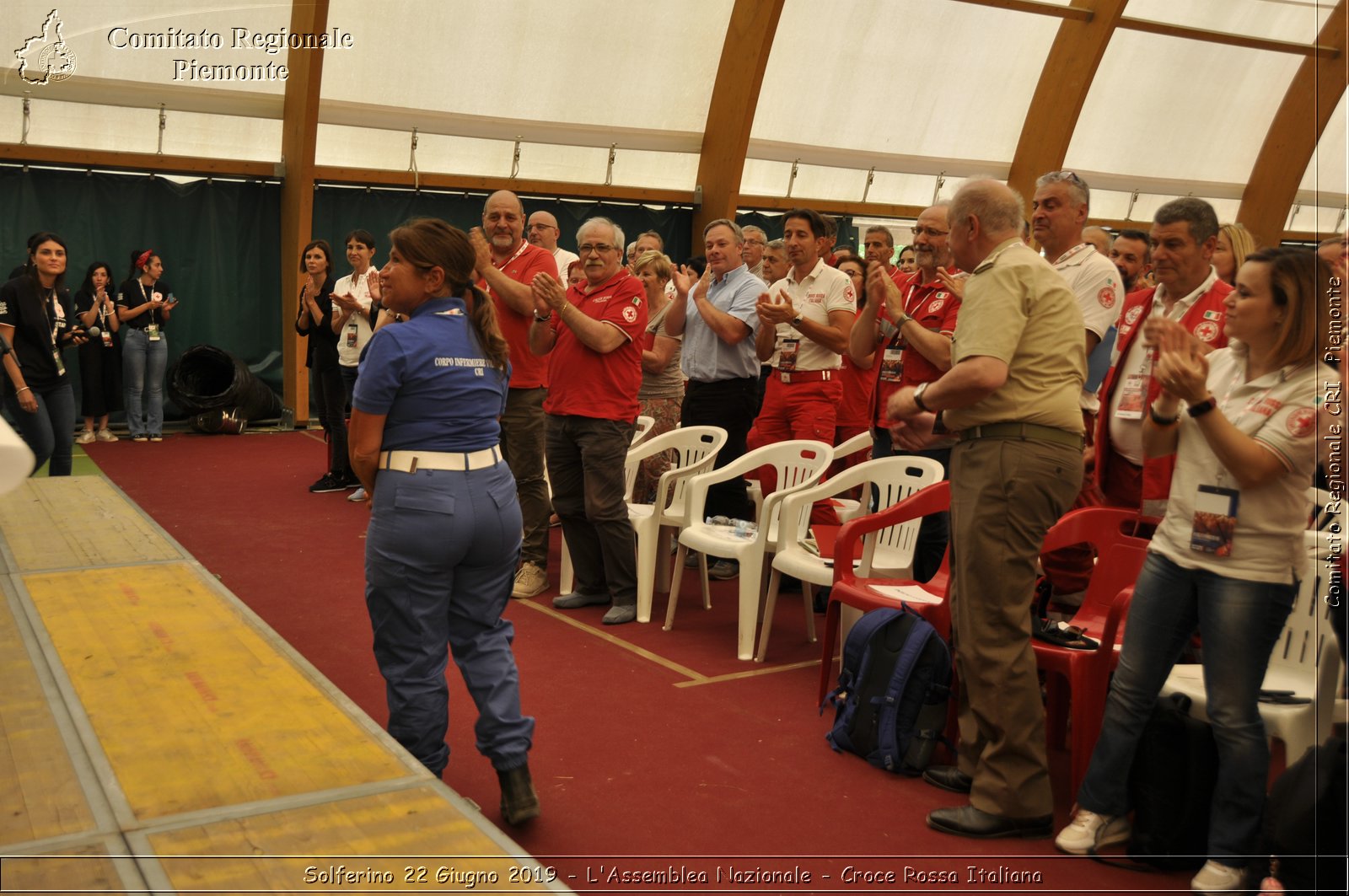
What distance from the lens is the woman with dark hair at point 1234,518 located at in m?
2.39

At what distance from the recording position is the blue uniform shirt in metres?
2.66

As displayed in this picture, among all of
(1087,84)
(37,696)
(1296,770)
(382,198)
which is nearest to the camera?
(1296,770)

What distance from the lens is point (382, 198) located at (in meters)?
10.8

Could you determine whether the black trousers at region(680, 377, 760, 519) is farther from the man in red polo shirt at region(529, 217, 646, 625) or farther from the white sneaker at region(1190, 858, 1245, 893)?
the white sneaker at region(1190, 858, 1245, 893)

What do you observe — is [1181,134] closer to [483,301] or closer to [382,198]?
[382,198]

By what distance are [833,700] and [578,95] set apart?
8527 mm

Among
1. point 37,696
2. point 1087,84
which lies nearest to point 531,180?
point 1087,84

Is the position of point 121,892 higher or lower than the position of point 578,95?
lower

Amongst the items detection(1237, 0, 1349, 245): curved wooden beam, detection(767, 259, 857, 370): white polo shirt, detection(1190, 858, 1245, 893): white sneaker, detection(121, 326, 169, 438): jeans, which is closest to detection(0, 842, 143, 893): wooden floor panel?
detection(1190, 858, 1245, 893): white sneaker

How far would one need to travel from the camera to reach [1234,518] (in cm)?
246

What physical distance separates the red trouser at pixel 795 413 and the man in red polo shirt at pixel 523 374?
1050 millimetres

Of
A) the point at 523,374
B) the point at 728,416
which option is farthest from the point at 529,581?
the point at 728,416

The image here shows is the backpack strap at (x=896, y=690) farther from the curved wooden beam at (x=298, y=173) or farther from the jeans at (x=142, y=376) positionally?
the jeans at (x=142, y=376)

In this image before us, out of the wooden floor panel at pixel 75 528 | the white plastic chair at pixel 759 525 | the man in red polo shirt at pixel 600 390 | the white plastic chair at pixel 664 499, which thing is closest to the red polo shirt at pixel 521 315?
the man in red polo shirt at pixel 600 390
